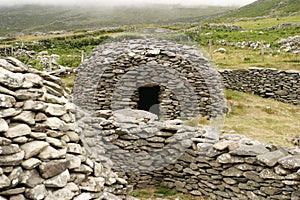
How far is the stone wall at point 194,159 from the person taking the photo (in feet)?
20.6

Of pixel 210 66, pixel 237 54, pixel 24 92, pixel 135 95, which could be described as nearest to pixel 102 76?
pixel 135 95

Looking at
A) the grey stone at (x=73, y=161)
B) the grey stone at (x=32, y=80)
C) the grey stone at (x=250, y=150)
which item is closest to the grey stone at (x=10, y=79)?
the grey stone at (x=32, y=80)

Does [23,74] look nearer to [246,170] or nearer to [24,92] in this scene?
[24,92]

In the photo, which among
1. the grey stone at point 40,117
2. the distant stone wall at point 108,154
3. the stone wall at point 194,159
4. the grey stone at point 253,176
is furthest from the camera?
the grey stone at point 253,176

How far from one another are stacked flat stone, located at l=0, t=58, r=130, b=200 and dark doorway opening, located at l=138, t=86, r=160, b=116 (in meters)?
7.52

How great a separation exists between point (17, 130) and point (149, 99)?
9074 mm

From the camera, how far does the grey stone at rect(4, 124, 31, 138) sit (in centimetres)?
432

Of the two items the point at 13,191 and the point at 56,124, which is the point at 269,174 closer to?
the point at 56,124

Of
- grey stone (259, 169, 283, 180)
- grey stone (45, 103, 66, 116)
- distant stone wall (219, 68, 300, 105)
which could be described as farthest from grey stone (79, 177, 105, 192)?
distant stone wall (219, 68, 300, 105)

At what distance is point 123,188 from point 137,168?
74.0 inches

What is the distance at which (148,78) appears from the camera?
37.7 feet

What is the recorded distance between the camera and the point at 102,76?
1155 centimetres

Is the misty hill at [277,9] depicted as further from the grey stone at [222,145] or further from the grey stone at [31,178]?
the grey stone at [31,178]

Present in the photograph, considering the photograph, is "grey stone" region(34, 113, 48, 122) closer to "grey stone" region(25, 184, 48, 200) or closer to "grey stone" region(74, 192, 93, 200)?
"grey stone" region(25, 184, 48, 200)
